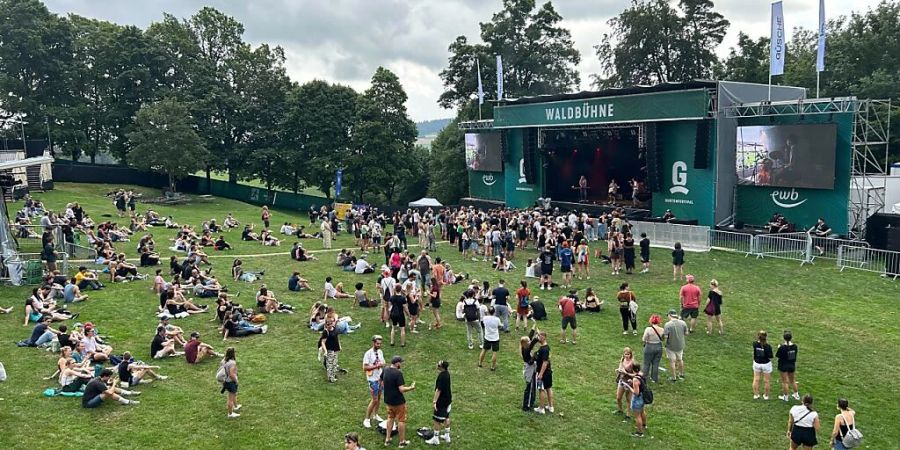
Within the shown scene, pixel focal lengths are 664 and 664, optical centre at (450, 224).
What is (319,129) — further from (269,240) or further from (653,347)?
(653,347)

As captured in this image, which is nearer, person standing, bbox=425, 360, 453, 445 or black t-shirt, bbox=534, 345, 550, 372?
person standing, bbox=425, 360, 453, 445

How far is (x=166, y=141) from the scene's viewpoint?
44.0m

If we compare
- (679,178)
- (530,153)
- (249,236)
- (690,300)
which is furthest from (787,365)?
(530,153)

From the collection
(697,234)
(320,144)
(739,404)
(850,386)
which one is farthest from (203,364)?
(320,144)

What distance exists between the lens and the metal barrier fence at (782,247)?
22938mm

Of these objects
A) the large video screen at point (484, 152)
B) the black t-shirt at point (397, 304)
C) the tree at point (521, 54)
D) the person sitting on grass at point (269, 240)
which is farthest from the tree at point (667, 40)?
the black t-shirt at point (397, 304)

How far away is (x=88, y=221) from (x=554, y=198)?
949 inches

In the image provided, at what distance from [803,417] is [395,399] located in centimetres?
586

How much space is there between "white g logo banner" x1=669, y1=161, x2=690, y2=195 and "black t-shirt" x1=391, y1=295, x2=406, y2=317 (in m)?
19.4

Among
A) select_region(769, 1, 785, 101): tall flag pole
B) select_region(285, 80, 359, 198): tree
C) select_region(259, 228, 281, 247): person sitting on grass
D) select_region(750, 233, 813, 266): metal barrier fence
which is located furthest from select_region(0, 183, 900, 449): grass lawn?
select_region(285, 80, 359, 198): tree

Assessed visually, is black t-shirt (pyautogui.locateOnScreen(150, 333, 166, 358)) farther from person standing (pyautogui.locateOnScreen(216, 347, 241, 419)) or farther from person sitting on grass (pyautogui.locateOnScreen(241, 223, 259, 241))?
person sitting on grass (pyautogui.locateOnScreen(241, 223, 259, 241))

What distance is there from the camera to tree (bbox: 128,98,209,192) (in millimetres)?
43938

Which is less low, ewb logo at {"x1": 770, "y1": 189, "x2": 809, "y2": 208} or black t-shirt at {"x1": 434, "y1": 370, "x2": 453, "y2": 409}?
ewb logo at {"x1": 770, "y1": 189, "x2": 809, "y2": 208}

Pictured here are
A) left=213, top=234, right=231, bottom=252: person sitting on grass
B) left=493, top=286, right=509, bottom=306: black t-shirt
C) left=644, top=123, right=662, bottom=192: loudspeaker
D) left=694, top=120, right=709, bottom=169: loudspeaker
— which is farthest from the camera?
left=644, top=123, right=662, bottom=192: loudspeaker
